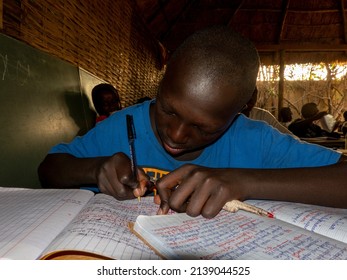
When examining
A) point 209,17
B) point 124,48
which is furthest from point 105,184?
point 209,17

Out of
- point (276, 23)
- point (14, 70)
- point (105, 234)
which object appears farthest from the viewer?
point (276, 23)

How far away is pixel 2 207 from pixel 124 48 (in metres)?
3.39

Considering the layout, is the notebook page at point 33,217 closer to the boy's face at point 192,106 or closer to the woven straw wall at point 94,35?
the boy's face at point 192,106

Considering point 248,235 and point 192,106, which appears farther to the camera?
point 192,106

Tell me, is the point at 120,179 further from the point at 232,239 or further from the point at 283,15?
the point at 283,15

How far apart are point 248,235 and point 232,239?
3 cm

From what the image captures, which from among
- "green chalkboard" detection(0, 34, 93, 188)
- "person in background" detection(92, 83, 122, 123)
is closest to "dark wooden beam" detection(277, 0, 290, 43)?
"person in background" detection(92, 83, 122, 123)

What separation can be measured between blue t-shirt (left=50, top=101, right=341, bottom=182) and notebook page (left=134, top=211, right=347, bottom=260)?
37 cm

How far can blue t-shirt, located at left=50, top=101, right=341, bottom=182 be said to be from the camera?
3.07 ft

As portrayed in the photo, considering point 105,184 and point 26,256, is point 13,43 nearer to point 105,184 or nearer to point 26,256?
point 105,184

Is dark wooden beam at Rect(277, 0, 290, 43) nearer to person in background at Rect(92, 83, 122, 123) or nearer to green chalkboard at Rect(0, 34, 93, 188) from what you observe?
person in background at Rect(92, 83, 122, 123)

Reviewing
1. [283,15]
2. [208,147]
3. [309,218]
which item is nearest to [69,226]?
[309,218]

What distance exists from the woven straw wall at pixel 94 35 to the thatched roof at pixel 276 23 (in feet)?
2.45

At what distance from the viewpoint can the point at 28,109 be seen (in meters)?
1.41
